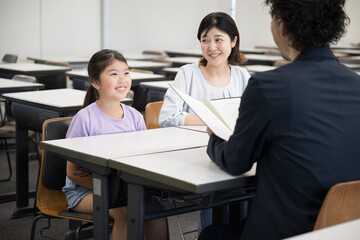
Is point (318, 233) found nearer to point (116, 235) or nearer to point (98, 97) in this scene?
point (116, 235)

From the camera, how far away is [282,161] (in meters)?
1.52

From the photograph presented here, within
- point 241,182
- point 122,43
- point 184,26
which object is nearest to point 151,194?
point 241,182

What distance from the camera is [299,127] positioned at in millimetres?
1495

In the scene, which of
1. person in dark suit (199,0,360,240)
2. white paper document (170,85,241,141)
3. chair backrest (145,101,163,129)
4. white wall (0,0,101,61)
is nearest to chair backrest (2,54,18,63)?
white wall (0,0,101,61)

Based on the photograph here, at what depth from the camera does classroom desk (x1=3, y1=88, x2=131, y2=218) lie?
327cm

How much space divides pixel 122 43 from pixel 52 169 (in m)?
7.24

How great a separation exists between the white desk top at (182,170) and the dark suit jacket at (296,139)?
0.08m

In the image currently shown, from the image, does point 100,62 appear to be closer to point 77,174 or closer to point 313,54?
point 77,174

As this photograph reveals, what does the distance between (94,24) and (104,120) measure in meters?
6.81

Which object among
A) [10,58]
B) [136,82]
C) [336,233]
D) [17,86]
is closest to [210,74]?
[17,86]

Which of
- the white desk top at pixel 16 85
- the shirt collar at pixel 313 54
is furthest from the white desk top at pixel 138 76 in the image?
the shirt collar at pixel 313 54

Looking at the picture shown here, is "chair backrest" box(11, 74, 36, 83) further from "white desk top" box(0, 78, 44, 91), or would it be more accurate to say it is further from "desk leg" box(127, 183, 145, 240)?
"desk leg" box(127, 183, 145, 240)

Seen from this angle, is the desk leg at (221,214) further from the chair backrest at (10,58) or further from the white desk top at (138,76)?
the chair backrest at (10,58)

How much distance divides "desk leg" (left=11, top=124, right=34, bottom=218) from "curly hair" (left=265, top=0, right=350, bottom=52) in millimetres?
2363
